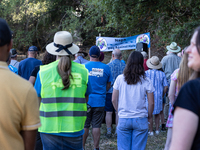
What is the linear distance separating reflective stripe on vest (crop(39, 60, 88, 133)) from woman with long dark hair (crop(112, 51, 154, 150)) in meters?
1.08

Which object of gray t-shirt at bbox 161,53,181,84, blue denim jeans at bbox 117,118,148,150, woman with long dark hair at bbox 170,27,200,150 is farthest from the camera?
gray t-shirt at bbox 161,53,181,84

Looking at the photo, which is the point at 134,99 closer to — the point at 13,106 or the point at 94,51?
the point at 94,51

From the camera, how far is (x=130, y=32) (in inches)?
500

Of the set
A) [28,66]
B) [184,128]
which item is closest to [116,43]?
[28,66]

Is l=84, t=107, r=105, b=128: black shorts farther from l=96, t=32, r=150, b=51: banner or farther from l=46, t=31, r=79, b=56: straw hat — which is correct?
l=96, t=32, r=150, b=51: banner

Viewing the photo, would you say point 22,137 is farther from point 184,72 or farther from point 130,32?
point 130,32

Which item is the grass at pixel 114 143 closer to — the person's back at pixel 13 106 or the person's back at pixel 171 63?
the person's back at pixel 171 63

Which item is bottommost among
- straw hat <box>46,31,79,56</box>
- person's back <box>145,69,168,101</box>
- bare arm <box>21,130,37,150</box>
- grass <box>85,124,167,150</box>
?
grass <box>85,124,167,150</box>

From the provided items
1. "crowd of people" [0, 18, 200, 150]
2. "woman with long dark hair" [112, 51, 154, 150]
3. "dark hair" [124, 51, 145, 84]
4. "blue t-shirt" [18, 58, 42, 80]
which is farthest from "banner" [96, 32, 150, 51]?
"woman with long dark hair" [112, 51, 154, 150]

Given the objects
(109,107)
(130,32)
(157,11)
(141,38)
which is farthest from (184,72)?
(130,32)

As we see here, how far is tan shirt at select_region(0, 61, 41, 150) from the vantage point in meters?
1.55

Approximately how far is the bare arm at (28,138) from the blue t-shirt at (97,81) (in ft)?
10.6

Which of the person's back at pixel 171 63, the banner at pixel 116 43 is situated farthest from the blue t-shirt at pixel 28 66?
the banner at pixel 116 43

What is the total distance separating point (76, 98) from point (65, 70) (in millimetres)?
332
